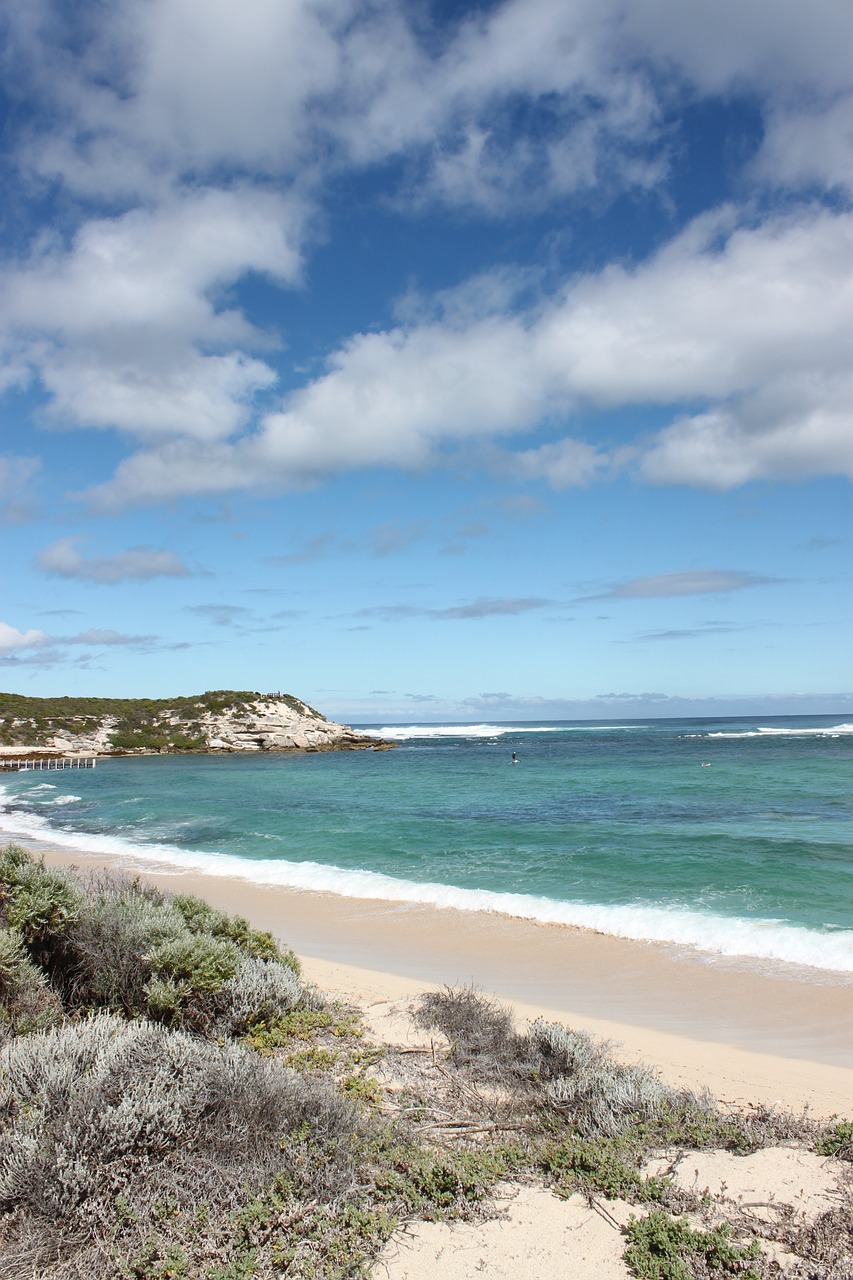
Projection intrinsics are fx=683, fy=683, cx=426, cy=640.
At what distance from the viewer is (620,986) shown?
8648 millimetres

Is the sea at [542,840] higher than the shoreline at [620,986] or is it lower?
lower

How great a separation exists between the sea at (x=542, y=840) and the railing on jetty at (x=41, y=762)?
1322 centimetres

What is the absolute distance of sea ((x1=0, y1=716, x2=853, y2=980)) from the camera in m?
11.7

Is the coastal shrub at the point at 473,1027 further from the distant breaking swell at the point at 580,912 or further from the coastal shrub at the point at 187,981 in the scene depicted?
the distant breaking swell at the point at 580,912

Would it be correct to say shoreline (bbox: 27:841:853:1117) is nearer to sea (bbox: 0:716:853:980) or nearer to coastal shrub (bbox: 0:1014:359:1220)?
sea (bbox: 0:716:853:980)

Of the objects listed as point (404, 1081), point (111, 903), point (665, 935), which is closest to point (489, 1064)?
point (404, 1081)

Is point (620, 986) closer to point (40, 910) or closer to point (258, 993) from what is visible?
point (258, 993)

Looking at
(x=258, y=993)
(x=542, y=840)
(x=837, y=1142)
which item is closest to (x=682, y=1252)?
(x=837, y=1142)

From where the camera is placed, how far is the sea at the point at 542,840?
1172 centimetres

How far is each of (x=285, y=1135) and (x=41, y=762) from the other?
188 feet

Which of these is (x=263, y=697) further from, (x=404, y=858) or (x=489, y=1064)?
(x=489, y=1064)

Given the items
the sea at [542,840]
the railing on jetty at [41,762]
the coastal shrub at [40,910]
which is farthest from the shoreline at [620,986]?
the railing on jetty at [41,762]

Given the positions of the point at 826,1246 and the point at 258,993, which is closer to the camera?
the point at 826,1246

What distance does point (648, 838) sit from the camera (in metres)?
18.4
